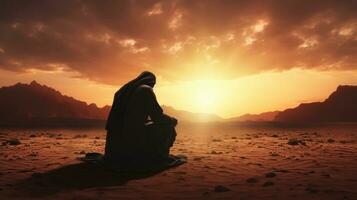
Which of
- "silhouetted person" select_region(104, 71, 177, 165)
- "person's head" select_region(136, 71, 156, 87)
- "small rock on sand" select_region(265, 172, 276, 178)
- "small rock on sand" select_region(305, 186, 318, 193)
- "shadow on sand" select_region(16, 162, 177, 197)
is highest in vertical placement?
"person's head" select_region(136, 71, 156, 87)

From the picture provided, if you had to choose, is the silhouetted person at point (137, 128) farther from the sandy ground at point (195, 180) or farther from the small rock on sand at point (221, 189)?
the small rock on sand at point (221, 189)

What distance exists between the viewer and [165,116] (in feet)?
31.2

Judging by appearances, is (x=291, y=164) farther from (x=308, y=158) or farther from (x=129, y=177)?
(x=129, y=177)

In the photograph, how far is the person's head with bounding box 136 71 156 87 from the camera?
9.87m

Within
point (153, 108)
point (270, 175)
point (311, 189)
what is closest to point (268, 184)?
point (311, 189)

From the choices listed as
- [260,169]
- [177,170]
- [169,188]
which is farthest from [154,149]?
[260,169]

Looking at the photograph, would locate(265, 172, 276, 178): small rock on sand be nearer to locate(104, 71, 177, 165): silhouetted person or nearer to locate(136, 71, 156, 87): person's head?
locate(104, 71, 177, 165): silhouetted person

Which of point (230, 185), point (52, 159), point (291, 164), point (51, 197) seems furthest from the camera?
point (52, 159)

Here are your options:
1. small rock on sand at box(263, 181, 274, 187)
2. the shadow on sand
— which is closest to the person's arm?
the shadow on sand

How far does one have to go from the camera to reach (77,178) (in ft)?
28.0

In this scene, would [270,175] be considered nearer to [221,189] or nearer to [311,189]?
[311,189]

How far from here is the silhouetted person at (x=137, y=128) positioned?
930 cm

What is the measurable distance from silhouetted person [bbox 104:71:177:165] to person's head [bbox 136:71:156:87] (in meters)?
0.30

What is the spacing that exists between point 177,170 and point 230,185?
2000 millimetres
